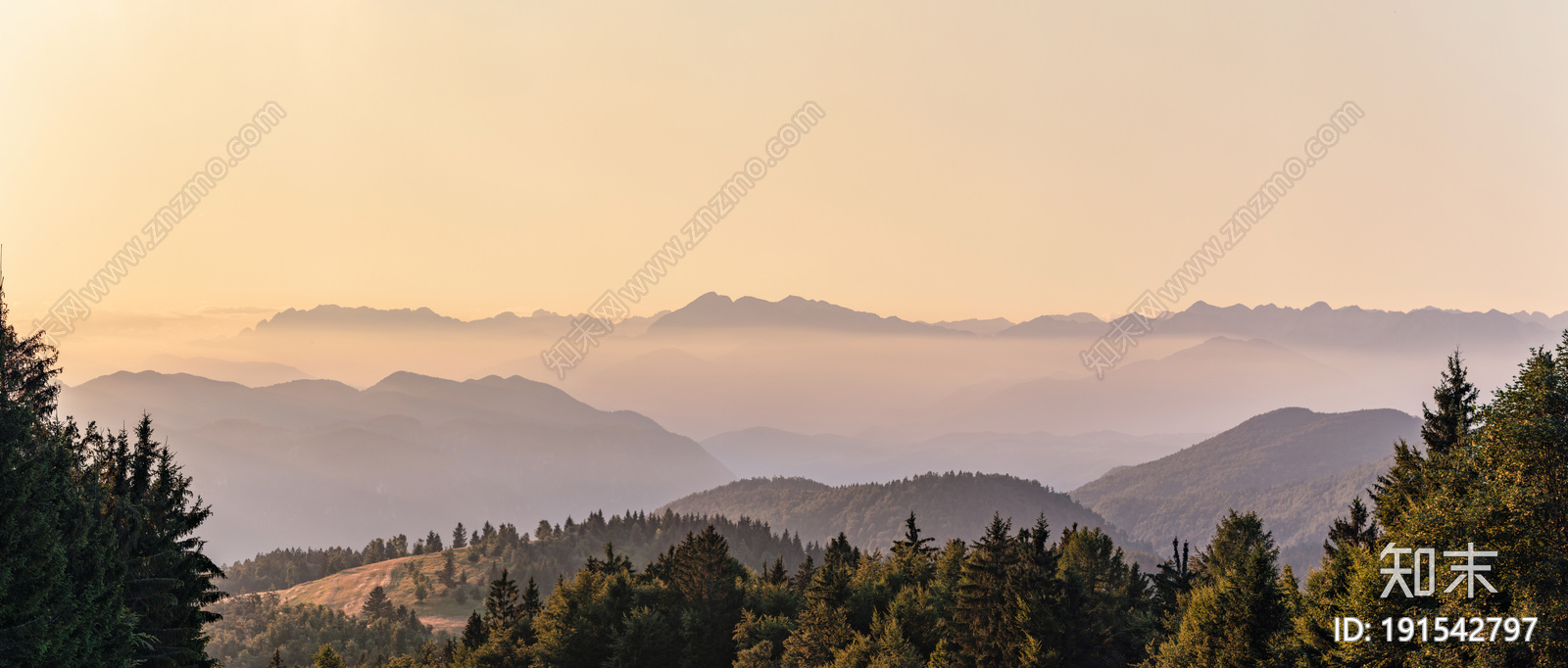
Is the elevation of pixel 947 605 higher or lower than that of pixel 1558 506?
lower

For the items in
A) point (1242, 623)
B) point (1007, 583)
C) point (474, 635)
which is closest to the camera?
point (1242, 623)

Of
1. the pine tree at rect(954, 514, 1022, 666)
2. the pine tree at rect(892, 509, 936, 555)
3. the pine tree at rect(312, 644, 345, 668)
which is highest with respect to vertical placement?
the pine tree at rect(892, 509, 936, 555)

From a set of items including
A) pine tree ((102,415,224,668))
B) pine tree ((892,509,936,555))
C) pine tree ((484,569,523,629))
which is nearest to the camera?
pine tree ((102,415,224,668))

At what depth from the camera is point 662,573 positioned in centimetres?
12975

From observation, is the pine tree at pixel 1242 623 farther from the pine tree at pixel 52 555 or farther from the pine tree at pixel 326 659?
the pine tree at pixel 326 659

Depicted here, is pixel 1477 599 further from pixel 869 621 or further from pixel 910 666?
pixel 869 621

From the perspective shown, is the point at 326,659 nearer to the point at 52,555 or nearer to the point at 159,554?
the point at 159,554

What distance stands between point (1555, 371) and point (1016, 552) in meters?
43.7

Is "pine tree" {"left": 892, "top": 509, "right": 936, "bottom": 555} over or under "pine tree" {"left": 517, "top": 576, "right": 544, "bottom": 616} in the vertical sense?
over

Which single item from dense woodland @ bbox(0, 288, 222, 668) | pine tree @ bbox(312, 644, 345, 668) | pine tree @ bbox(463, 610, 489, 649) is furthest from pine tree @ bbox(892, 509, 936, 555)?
dense woodland @ bbox(0, 288, 222, 668)

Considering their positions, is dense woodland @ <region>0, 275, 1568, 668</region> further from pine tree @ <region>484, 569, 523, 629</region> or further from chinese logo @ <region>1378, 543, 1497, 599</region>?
pine tree @ <region>484, 569, 523, 629</region>

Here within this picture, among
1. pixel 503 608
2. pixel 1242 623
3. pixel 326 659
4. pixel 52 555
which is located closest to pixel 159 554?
pixel 52 555

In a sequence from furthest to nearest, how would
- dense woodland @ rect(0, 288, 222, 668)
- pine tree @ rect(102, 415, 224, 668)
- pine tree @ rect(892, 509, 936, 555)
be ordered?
pine tree @ rect(892, 509, 936, 555) < pine tree @ rect(102, 415, 224, 668) < dense woodland @ rect(0, 288, 222, 668)

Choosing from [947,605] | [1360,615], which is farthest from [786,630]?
[1360,615]
